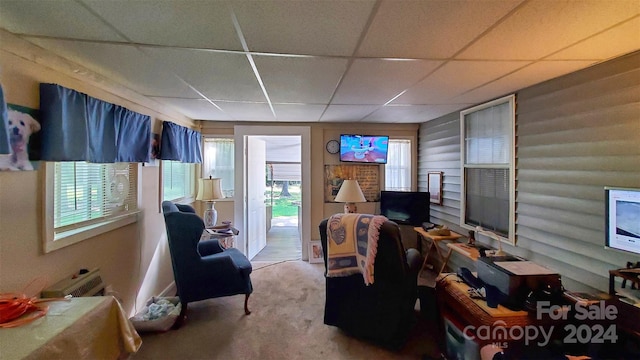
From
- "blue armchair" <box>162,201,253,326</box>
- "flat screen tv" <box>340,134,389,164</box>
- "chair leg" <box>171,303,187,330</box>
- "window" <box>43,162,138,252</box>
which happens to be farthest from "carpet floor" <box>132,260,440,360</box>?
"flat screen tv" <box>340,134,389,164</box>

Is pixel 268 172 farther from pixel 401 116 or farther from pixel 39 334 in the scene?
pixel 39 334

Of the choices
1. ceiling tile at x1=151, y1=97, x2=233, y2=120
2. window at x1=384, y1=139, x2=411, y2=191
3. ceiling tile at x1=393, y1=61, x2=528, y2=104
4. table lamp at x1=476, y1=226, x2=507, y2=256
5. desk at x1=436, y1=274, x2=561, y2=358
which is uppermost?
ceiling tile at x1=151, y1=97, x2=233, y2=120

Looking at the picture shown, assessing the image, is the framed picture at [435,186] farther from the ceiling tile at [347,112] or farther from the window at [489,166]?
the ceiling tile at [347,112]

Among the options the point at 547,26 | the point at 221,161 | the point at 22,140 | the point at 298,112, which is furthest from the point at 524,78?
the point at 221,161

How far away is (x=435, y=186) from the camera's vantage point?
383cm

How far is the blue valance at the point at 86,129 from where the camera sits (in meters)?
1.59

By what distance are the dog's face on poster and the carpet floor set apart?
1.62 metres

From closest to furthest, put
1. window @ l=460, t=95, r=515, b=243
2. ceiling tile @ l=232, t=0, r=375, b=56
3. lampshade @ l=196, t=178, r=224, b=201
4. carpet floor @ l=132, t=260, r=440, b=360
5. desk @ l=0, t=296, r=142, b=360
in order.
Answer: desk @ l=0, t=296, r=142, b=360
ceiling tile @ l=232, t=0, r=375, b=56
carpet floor @ l=132, t=260, r=440, b=360
window @ l=460, t=95, r=515, b=243
lampshade @ l=196, t=178, r=224, b=201

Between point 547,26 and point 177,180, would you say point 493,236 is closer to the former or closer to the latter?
point 547,26

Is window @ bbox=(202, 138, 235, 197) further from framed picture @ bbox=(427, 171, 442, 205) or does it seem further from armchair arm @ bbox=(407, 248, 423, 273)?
framed picture @ bbox=(427, 171, 442, 205)

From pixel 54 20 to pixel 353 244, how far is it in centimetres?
229

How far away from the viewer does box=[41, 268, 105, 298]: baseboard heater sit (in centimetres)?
163

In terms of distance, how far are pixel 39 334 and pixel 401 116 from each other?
3.82 meters

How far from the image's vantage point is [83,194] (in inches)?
80.0
